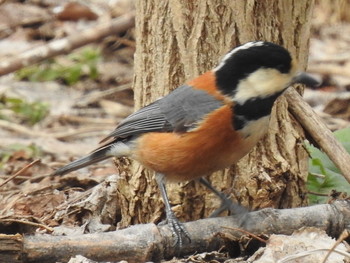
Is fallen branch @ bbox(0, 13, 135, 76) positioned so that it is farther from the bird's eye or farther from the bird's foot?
the bird's eye

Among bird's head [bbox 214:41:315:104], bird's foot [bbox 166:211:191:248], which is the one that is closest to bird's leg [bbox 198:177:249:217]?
bird's foot [bbox 166:211:191:248]

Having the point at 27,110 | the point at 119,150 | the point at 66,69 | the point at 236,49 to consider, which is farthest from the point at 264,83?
the point at 66,69

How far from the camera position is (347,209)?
15.5ft

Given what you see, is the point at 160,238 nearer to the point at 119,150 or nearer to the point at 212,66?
the point at 119,150

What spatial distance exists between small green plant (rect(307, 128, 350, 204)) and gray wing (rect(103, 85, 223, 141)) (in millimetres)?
1000

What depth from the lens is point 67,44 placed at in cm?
910

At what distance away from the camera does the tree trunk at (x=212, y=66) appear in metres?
4.95

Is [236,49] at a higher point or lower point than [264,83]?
higher

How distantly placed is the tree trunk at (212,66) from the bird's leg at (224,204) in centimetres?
11

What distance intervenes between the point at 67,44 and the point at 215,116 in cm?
481

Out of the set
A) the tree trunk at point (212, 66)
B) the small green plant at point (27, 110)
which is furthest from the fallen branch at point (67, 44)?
the tree trunk at point (212, 66)

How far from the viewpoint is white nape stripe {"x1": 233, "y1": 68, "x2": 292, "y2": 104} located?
4.43 metres

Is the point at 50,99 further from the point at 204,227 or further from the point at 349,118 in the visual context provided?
the point at 204,227

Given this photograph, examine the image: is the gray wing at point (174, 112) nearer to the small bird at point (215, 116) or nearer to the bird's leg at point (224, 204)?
the small bird at point (215, 116)
